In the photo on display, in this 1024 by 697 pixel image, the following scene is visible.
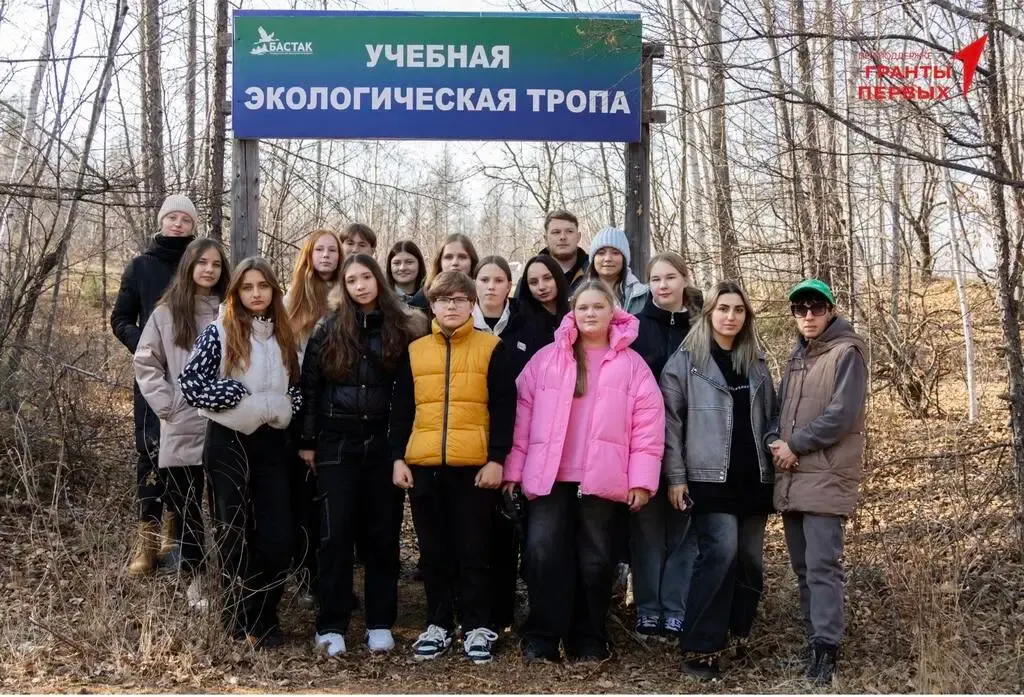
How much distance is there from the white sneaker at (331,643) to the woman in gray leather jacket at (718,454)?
5.95ft

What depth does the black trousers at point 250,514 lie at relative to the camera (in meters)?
5.20

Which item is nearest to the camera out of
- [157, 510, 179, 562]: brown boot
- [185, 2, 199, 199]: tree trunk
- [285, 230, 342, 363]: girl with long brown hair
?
[285, 230, 342, 363]: girl with long brown hair

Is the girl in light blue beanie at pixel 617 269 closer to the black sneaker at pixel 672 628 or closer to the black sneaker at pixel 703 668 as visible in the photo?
the black sneaker at pixel 672 628

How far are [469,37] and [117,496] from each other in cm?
420

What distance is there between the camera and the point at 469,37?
6.93m

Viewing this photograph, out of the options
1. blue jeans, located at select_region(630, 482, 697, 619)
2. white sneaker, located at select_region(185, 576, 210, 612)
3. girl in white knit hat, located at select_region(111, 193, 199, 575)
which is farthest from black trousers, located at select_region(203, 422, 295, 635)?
blue jeans, located at select_region(630, 482, 697, 619)

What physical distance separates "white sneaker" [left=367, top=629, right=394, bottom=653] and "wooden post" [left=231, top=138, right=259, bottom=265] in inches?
116

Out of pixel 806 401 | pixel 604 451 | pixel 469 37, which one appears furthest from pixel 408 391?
pixel 469 37

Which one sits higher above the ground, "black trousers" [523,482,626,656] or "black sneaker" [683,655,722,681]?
"black trousers" [523,482,626,656]

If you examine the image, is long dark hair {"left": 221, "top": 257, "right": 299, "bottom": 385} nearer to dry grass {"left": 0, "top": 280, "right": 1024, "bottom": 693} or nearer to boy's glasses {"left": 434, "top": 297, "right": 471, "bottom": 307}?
boy's glasses {"left": 434, "top": 297, "right": 471, "bottom": 307}

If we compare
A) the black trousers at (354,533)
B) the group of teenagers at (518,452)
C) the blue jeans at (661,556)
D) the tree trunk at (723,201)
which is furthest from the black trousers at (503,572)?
the tree trunk at (723,201)

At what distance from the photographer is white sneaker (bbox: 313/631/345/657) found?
526cm

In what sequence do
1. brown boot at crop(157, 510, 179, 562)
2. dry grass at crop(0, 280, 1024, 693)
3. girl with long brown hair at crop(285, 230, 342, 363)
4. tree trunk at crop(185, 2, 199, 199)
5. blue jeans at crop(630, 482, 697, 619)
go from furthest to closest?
tree trunk at crop(185, 2, 199, 199), brown boot at crop(157, 510, 179, 562), girl with long brown hair at crop(285, 230, 342, 363), blue jeans at crop(630, 482, 697, 619), dry grass at crop(0, 280, 1024, 693)

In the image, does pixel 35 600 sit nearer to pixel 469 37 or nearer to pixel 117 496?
pixel 117 496
